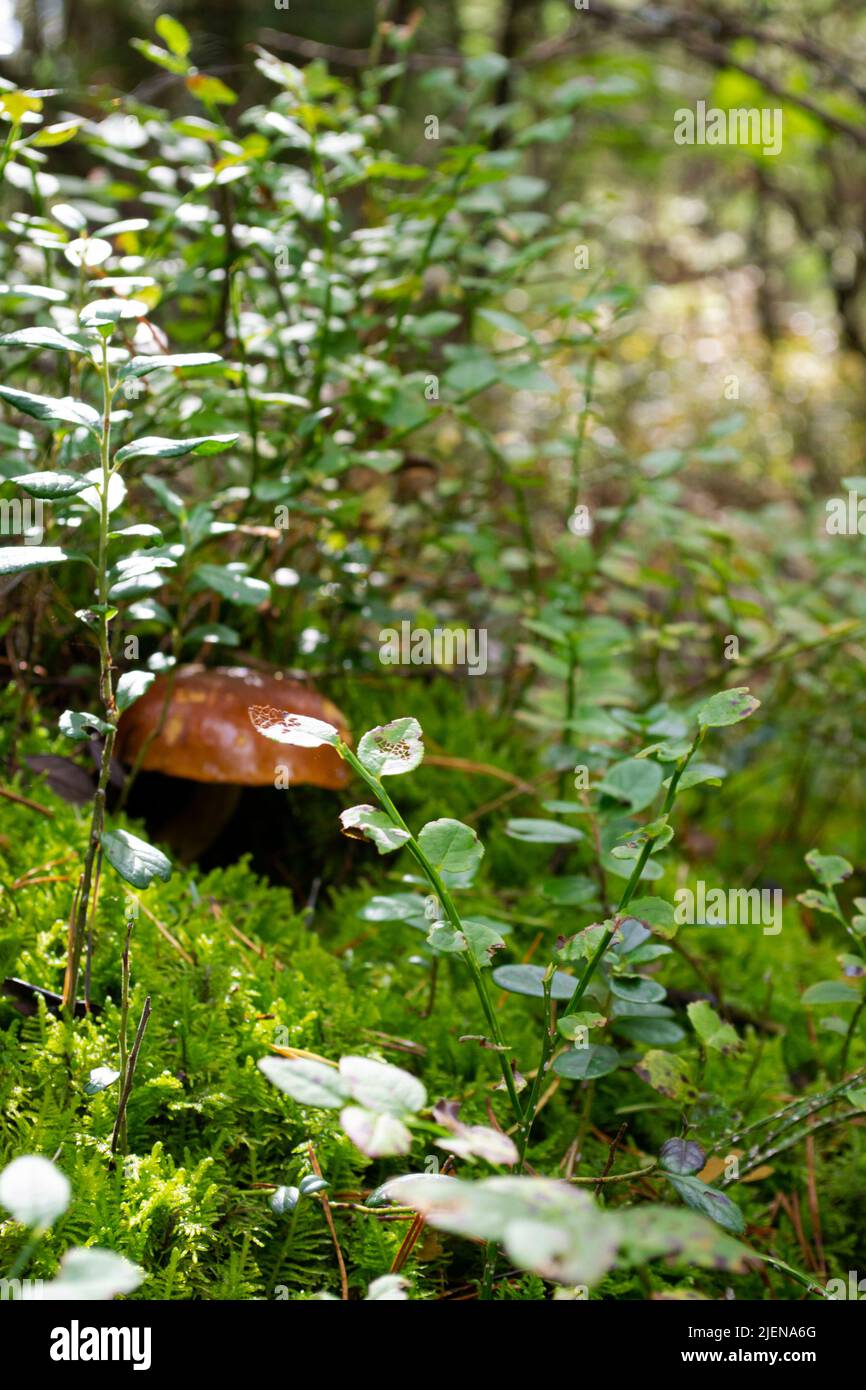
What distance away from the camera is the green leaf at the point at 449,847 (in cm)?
103

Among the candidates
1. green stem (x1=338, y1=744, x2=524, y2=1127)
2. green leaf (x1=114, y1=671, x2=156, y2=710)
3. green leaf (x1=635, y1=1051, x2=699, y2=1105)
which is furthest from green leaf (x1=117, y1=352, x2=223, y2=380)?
green leaf (x1=635, y1=1051, x2=699, y2=1105)

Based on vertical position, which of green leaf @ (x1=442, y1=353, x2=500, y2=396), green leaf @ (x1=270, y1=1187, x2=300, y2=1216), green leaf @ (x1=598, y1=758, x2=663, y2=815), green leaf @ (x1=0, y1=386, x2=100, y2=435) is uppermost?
green leaf @ (x1=442, y1=353, x2=500, y2=396)

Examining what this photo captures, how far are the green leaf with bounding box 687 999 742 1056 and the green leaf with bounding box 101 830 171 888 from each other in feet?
2.17

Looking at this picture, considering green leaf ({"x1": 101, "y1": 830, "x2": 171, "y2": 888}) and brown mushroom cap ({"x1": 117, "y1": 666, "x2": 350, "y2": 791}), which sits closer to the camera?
green leaf ({"x1": 101, "y1": 830, "x2": 171, "y2": 888})

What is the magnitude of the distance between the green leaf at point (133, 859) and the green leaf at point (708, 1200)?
2.06ft

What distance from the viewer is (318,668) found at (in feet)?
7.44

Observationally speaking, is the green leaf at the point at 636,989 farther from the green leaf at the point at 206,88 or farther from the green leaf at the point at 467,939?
the green leaf at the point at 206,88

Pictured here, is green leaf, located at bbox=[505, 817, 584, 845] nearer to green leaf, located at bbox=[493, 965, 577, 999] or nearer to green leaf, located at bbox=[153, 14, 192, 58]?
green leaf, located at bbox=[493, 965, 577, 999]

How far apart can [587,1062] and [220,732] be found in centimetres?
83

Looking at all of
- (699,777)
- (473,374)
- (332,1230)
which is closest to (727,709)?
(699,777)

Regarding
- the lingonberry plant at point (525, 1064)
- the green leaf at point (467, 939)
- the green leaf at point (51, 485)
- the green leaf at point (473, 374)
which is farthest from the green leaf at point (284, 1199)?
the green leaf at point (473, 374)

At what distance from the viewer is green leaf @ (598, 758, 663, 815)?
57.9 inches
